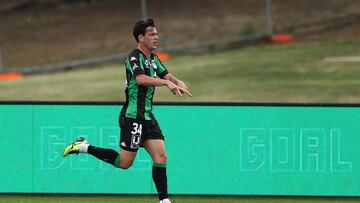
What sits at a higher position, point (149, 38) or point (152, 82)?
point (149, 38)

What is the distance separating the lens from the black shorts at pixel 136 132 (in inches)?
429

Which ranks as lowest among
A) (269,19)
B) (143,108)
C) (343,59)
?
(143,108)

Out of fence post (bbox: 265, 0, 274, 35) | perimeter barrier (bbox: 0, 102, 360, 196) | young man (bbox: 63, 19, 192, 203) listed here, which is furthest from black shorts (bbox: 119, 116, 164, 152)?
fence post (bbox: 265, 0, 274, 35)

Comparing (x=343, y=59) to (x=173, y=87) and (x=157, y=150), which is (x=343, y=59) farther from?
(x=173, y=87)

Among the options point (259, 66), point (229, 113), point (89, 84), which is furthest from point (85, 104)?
point (259, 66)

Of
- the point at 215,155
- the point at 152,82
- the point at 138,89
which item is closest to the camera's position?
the point at 152,82

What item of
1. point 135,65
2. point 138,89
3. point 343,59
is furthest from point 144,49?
point 343,59

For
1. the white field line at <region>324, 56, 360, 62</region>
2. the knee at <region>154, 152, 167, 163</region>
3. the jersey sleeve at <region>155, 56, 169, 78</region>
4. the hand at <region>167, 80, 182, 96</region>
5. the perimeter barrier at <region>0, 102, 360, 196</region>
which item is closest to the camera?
the hand at <region>167, 80, 182, 96</region>

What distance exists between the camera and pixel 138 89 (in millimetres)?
10805

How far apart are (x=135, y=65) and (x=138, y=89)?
0.30m

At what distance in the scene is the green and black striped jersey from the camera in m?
10.7

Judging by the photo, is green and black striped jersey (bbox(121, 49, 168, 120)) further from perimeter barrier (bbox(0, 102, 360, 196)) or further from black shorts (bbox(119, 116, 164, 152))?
perimeter barrier (bbox(0, 102, 360, 196))

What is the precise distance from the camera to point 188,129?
43.6ft

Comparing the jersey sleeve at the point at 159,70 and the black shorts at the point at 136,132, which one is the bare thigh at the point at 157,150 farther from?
the jersey sleeve at the point at 159,70
